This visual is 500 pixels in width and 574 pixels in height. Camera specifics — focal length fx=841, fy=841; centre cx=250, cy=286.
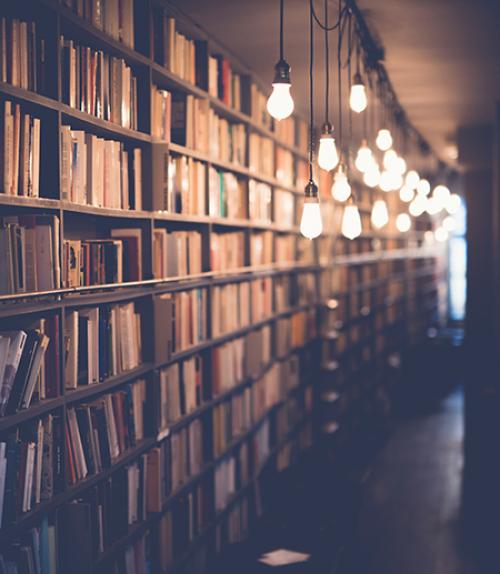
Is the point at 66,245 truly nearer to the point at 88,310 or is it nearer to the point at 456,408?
the point at 88,310

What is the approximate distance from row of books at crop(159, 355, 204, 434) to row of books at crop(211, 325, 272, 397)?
0.62 feet

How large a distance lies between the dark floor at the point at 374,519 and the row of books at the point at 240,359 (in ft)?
2.42

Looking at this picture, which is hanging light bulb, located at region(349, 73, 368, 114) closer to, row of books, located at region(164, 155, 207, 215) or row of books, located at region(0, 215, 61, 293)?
row of books, located at region(164, 155, 207, 215)

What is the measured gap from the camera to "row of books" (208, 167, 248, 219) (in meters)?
4.44

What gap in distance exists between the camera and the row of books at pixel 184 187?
366cm

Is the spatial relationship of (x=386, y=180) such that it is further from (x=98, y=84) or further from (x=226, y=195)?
(x=98, y=84)

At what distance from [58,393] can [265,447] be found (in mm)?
3011

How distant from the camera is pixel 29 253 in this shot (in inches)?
102

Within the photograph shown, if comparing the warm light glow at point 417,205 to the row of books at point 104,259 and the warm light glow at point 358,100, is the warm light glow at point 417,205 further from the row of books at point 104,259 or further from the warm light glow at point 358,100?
the row of books at point 104,259

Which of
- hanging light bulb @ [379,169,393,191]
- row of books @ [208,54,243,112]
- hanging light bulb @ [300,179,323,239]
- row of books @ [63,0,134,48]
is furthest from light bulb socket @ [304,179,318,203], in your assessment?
hanging light bulb @ [379,169,393,191]

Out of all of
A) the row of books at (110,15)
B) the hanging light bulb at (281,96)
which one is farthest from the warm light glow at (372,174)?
the hanging light bulb at (281,96)

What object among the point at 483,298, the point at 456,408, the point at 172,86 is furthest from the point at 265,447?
the point at 456,408

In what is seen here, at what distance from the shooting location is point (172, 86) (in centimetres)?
400

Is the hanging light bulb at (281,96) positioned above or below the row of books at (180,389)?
above
